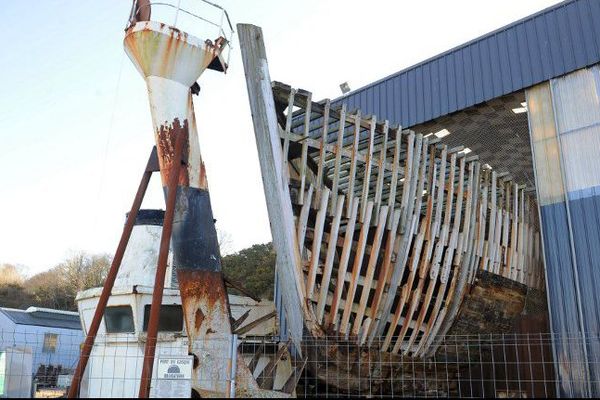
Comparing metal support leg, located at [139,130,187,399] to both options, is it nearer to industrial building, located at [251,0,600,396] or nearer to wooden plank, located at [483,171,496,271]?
industrial building, located at [251,0,600,396]

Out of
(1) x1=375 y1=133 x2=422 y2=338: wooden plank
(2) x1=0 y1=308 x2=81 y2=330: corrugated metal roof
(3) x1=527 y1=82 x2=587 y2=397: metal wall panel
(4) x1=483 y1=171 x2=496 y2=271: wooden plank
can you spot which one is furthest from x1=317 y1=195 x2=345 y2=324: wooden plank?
(2) x1=0 y1=308 x2=81 y2=330: corrugated metal roof

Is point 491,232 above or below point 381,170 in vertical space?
below

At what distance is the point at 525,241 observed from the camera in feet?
48.6

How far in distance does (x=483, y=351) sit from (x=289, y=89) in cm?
755

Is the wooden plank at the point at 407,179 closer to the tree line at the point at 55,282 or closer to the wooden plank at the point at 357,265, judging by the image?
the wooden plank at the point at 357,265

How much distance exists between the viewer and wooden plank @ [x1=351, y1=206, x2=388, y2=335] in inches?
376

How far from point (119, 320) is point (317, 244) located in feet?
16.2

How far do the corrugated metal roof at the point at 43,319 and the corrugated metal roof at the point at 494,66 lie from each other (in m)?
18.9

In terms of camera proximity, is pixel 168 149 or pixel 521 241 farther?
pixel 521 241

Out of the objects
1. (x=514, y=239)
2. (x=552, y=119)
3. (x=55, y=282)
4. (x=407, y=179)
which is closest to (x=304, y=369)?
(x=407, y=179)

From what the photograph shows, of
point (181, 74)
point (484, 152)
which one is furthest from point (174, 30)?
point (484, 152)

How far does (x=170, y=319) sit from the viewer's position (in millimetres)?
11062

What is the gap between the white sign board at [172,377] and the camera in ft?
21.0

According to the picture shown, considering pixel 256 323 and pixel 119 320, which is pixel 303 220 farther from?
pixel 119 320
